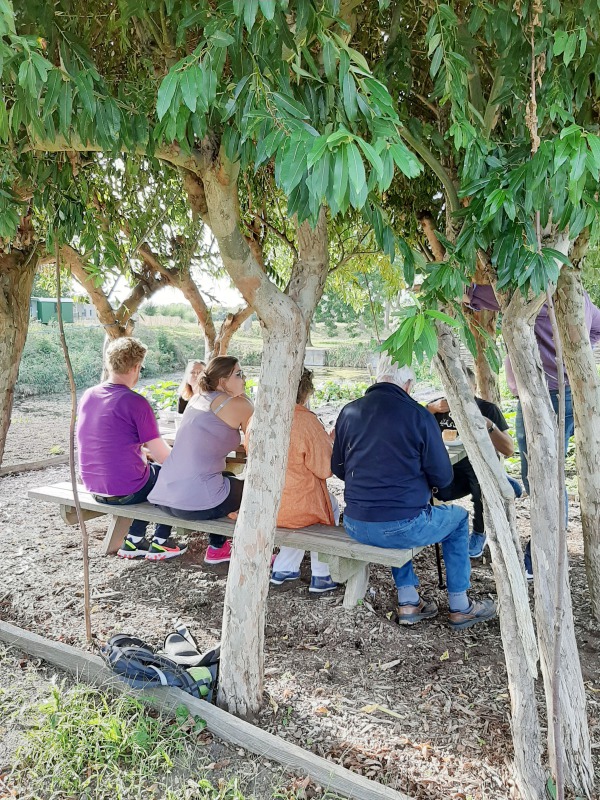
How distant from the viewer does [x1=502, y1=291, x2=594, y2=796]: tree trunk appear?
7.40 ft

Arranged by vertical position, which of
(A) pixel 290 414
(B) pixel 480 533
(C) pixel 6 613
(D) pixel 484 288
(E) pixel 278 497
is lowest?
(C) pixel 6 613

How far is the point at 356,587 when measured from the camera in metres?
3.55

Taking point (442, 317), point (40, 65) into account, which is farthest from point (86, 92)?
point (442, 317)

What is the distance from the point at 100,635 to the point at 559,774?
244 cm

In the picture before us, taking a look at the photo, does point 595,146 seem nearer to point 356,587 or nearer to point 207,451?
point 356,587

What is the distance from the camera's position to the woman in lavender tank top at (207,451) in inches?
154

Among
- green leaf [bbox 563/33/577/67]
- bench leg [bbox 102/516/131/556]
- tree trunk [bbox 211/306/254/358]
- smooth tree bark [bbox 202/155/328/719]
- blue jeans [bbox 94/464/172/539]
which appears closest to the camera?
green leaf [bbox 563/33/577/67]

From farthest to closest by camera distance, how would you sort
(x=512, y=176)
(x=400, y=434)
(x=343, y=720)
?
(x=400, y=434), (x=343, y=720), (x=512, y=176)

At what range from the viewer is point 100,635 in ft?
11.0

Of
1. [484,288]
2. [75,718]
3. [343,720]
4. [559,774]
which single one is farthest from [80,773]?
[484,288]

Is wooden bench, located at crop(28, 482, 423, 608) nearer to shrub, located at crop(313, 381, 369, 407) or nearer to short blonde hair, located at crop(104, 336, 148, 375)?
short blonde hair, located at crop(104, 336, 148, 375)

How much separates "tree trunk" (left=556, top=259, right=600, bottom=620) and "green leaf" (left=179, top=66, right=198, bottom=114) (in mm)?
2365

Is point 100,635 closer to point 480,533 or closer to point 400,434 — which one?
point 400,434

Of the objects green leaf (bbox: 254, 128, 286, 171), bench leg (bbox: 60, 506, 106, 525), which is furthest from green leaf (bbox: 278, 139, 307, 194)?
bench leg (bbox: 60, 506, 106, 525)
